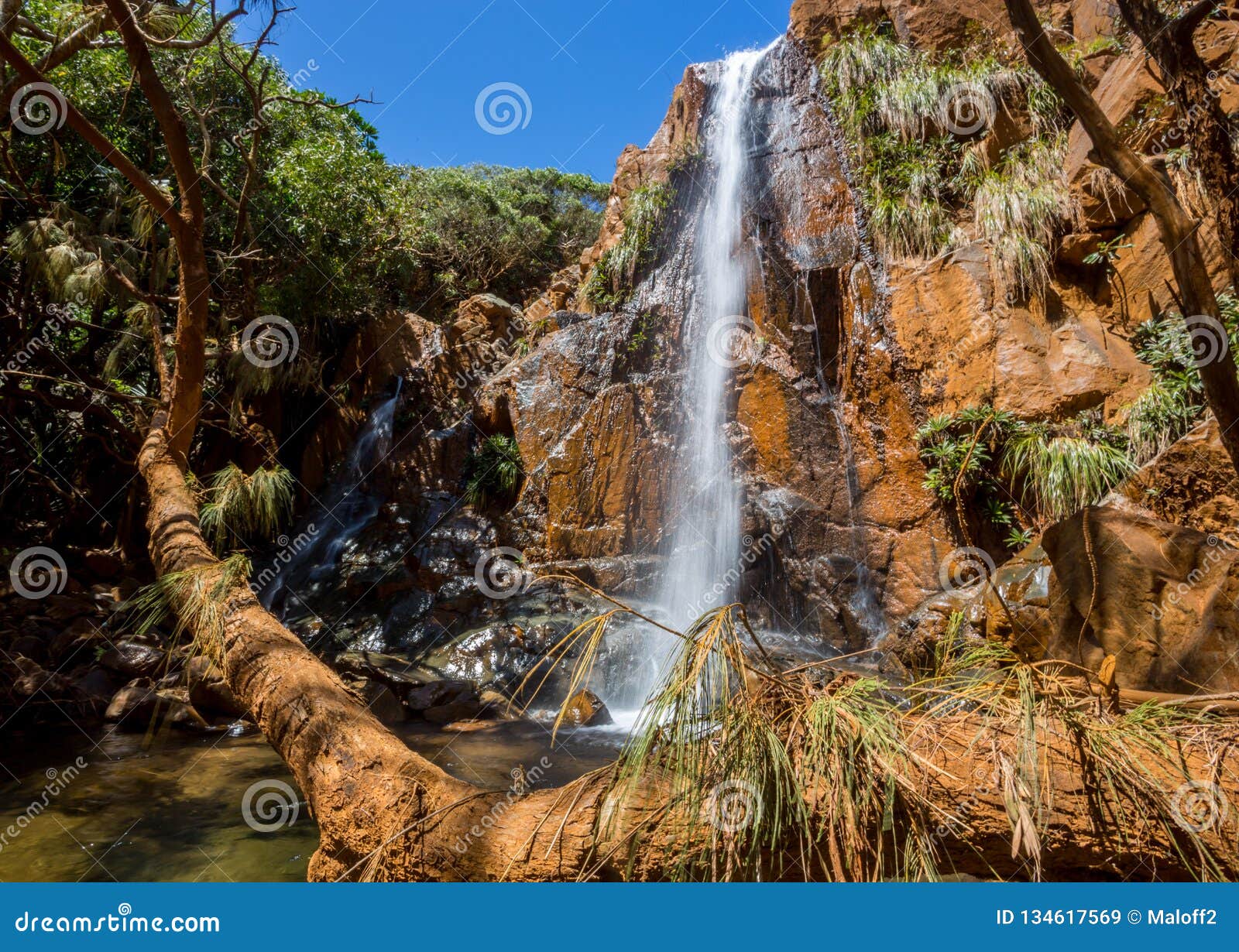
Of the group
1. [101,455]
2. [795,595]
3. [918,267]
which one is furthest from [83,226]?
[918,267]

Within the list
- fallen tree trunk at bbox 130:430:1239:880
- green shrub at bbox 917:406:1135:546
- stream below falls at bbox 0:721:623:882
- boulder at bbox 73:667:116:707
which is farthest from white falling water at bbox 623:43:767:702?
fallen tree trunk at bbox 130:430:1239:880

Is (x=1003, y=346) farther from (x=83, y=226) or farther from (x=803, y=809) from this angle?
(x=83, y=226)

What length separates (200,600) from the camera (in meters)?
2.58

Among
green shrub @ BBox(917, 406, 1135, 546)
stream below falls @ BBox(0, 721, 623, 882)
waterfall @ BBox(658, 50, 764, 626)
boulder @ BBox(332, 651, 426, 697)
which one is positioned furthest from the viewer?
waterfall @ BBox(658, 50, 764, 626)

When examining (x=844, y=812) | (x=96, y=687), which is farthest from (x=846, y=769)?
(x=96, y=687)

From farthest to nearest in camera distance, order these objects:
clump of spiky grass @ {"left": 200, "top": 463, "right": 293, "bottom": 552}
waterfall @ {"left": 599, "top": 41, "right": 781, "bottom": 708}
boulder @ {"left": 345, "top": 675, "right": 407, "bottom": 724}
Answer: waterfall @ {"left": 599, "top": 41, "right": 781, "bottom": 708} → boulder @ {"left": 345, "top": 675, "right": 407, "bottom": 724} → clump of spiky grass @ {"left": 200, "top": 463, "right": 293, "bottom": 552}

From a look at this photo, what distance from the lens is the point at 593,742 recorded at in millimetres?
5430

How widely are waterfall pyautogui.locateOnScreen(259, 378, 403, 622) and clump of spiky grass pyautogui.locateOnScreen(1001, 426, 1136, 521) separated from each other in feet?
25.5

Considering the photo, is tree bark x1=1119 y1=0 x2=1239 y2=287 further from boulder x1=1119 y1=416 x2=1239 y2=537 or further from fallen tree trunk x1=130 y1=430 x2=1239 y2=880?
boulder x1=1119 y1=416 x2=1239 y2=537

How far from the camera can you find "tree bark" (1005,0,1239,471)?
7.61 feet

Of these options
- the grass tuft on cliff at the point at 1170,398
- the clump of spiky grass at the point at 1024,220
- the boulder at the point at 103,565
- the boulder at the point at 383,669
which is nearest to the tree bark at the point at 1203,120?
the grass tuft on cliff at the point at 1170,398

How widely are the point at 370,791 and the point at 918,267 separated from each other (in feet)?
27.1

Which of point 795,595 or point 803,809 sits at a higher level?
point 795,595

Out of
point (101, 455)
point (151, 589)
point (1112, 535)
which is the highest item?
point (101, 455)
